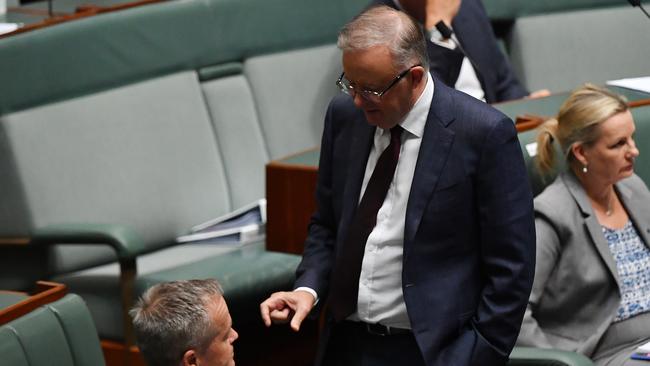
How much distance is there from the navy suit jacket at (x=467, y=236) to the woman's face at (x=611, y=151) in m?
0.59

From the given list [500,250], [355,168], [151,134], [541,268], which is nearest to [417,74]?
[355,168]

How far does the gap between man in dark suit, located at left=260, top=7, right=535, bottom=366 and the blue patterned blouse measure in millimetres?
Answer: 569

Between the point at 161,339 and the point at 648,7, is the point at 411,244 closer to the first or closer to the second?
the point at 161,339

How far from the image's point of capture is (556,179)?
9.53ft

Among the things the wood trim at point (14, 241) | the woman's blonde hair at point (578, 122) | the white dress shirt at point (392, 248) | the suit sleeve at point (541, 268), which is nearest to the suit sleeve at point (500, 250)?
the white dress shirt at point (392, 248)

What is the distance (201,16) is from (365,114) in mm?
1714

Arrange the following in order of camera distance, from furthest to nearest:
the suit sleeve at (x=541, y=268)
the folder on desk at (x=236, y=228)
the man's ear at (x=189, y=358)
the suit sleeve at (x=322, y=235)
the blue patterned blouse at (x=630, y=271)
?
the folder on desk at (x=236, y=228) < the blue patterned blouse at (x=630, y=271) < the suit sleeve at (x=541, y=268) < the suit sleeve at (x=322, y=235) < the man's ear at (x=189, y=358)

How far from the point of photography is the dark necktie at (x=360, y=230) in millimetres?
2357

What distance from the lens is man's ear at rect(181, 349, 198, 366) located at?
2.05 m

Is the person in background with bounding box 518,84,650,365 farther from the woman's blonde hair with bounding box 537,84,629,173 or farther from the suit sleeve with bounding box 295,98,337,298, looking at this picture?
the suit sleeve with bounding box 295,98,337,298

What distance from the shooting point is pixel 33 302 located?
2314 mm

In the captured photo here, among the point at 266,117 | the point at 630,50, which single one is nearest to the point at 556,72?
the point at 630,50

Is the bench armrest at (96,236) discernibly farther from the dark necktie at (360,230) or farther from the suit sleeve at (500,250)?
the suit sleeve at (500,250)

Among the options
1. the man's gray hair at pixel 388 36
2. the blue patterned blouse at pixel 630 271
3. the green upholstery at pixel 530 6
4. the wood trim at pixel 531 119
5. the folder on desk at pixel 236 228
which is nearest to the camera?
the man's gray hair at pixel 388 36
